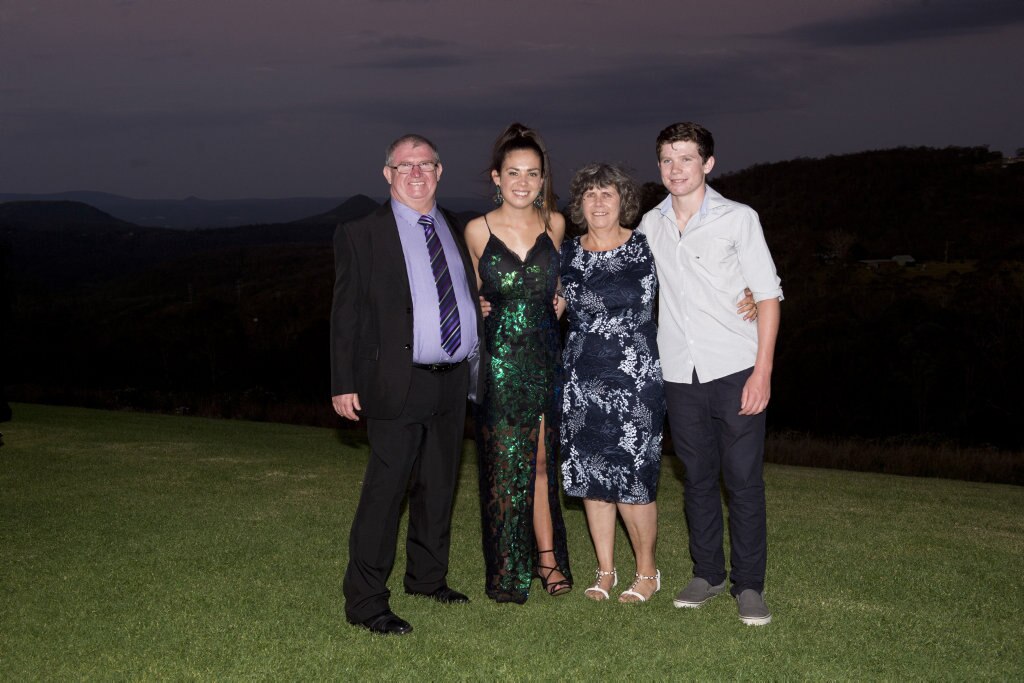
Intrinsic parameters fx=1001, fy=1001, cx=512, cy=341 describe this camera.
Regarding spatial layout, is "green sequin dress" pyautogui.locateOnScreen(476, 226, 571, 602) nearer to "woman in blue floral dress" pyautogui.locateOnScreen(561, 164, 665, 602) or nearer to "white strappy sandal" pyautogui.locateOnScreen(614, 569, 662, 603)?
"woman in blue floral dress" pyautogui.locateOnScreen(561, 164, 665, 602)

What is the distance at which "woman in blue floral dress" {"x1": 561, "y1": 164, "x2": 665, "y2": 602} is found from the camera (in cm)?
443

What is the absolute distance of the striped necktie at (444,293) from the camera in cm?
427

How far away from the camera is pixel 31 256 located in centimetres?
12681

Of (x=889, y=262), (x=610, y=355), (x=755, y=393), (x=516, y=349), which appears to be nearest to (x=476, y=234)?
(x=516, y=349)

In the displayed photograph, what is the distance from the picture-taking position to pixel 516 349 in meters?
4.48

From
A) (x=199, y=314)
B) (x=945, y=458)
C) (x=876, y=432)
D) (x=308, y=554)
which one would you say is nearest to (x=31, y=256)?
(x=199, y=314)

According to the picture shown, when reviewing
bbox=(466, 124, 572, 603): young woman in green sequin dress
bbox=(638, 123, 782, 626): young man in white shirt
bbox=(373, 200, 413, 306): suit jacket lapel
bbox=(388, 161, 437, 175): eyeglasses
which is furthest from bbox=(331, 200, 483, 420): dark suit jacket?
bbox=(638, 123, 782, 626): young man in white shirt

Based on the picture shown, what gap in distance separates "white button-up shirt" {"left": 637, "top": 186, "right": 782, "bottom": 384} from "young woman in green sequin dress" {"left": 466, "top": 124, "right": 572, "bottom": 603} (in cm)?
55

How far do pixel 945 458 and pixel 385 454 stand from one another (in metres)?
18.5

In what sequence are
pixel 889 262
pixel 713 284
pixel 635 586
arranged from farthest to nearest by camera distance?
pixel 889 262
pixel 635 586
pixel 713 284

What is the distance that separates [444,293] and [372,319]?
33 cm

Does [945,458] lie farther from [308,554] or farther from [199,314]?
[199,314]

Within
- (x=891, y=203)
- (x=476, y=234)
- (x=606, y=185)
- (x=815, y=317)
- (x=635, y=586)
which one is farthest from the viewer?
(x=891, y=203)

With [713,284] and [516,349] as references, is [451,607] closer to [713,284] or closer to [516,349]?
[516,349]
